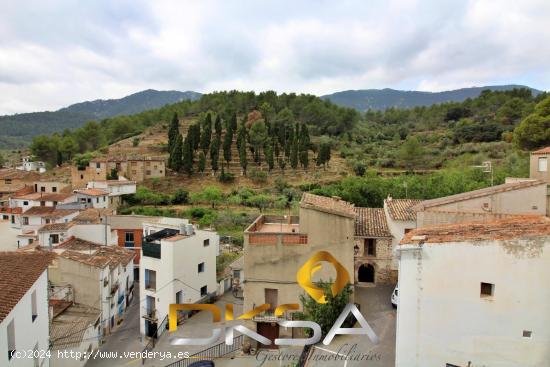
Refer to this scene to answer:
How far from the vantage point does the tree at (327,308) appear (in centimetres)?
1350

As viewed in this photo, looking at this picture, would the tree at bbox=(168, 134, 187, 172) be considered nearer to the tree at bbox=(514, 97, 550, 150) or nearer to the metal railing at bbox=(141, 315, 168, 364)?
the metal railing at bbox=(141, 315, 168, 364)

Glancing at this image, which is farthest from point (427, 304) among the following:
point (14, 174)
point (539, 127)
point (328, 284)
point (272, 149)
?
point (14, 174)

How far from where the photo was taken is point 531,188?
13.7 m

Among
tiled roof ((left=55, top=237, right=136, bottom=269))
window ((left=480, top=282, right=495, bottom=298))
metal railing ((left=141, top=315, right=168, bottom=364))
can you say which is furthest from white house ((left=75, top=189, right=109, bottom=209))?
window ((left=480, top=282, right=495, bottom=298))

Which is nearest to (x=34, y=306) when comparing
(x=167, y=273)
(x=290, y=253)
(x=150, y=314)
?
(x=290, y=253)

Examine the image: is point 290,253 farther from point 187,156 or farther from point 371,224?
point 187,156

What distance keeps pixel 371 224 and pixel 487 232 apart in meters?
11.0

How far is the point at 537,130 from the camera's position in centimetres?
3378

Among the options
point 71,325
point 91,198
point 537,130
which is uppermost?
point 537,130

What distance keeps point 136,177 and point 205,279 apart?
1421 inches

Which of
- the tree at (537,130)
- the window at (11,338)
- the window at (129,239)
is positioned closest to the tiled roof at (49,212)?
the window at (129,239)

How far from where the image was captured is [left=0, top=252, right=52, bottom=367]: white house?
877 centimetres

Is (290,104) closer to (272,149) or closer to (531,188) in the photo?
(272,149)

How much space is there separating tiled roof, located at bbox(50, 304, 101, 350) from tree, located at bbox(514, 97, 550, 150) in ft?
112
